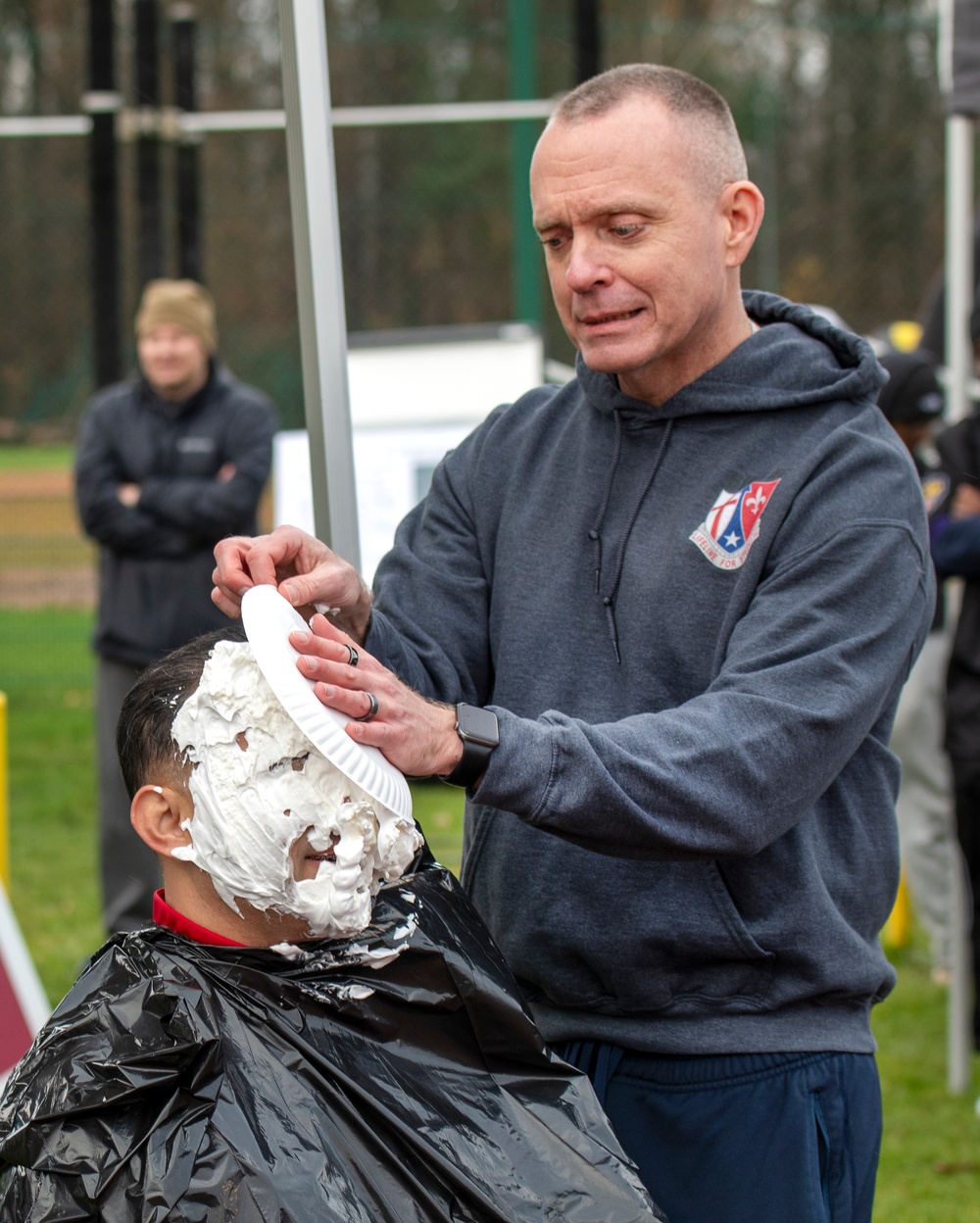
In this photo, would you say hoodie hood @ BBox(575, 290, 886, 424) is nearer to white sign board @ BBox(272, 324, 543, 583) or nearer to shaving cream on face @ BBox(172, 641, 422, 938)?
shaving cream on face @ BBox(172, 641, 422, 938)

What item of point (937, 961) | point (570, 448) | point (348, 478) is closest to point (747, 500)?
point (570, 448)

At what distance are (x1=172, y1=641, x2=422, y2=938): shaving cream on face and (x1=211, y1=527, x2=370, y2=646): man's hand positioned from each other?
0.33 feet

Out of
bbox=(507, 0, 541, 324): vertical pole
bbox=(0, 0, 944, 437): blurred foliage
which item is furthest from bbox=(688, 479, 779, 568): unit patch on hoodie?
bbox=(0, 0, 944, 437): blurred foliage

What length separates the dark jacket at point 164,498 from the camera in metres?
5.31

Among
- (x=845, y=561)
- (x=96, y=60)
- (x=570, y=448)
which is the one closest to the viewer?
(x=845, y=561)

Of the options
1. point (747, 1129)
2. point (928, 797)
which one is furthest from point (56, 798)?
point (747, 1129)

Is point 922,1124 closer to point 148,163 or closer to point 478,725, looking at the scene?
point 478,725

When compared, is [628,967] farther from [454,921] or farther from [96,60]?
[96,60]

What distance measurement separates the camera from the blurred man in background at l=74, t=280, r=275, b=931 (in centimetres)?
529

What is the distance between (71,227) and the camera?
10.7 metres

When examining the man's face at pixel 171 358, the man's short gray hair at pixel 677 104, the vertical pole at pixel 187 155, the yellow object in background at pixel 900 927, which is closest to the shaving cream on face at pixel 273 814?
the man's short gray hair at pixel 677 104

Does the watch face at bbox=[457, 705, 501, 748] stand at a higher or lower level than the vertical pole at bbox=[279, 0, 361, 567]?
lower

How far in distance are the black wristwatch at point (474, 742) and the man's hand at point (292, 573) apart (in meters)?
0.28

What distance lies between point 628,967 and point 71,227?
32.4 feet
